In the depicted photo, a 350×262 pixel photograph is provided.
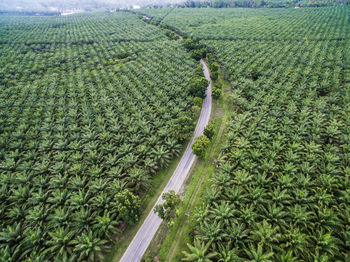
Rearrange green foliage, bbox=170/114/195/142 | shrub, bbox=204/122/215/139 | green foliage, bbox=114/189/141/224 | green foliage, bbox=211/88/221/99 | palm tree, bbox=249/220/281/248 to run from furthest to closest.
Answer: green foliage, bbox=211/88/221/99
shrub, bbox=204/122/215/139
green foliage, bbox=170/114/195/142
green foliage, bbox=114/189/141/224
palm tree, bbox=249/220/281/248

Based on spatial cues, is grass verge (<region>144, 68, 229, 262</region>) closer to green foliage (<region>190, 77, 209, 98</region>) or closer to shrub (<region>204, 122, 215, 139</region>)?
shrub (<region>204, 122, 215, 139</region>)

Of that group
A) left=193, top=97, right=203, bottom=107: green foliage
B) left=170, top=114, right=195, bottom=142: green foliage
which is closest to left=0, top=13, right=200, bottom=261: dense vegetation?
left=170, top=114, right=195, bottom=142: green foliage

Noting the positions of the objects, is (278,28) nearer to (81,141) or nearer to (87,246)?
(81,141)

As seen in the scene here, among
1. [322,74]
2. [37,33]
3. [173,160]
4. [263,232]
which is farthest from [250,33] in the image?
[37,33]

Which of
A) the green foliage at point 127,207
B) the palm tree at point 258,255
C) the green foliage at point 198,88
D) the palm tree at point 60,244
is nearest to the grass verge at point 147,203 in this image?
the green foliage at point 127,207

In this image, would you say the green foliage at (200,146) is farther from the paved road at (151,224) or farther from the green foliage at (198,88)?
the green foliage at (198,88)

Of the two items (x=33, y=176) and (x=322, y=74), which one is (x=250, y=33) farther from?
(x=33, y=176)

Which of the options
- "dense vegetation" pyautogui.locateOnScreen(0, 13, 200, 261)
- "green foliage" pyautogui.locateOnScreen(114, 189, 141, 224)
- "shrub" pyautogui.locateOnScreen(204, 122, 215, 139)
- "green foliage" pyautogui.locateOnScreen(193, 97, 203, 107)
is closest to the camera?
"dense vegetation" pyautogui.locateOnScreen(0, 13, 200, 261)
